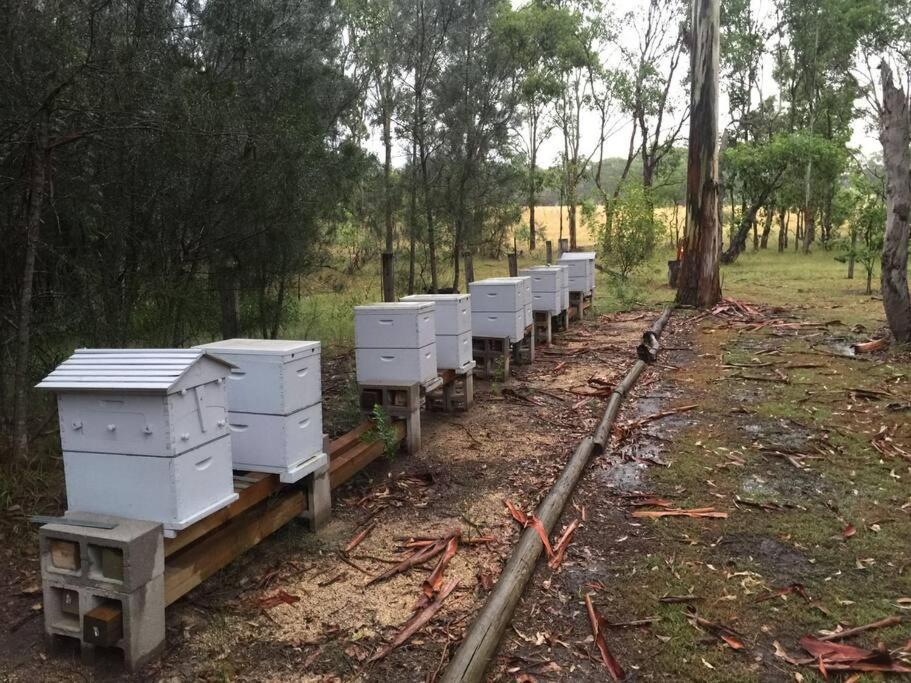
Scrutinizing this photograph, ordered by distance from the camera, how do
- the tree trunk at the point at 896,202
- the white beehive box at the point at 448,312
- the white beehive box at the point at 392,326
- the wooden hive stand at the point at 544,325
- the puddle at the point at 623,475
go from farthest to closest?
1. the wooden hive stand at the point at 544,325
2. the tree trunk at the point at 896,202
3. the white beehive box at the point at 448,312
4. the white beehive box at the point at 392,326
5. the puddle at the point at 623,475

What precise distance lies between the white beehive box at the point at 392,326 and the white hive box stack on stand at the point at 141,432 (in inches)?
89.2

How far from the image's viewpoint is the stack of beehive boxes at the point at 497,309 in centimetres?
799

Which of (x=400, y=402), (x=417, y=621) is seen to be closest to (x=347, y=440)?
(x=400, y=402)

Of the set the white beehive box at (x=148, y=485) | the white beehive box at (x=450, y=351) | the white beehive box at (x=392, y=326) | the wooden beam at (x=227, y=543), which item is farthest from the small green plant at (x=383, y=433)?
the white beehive box at (x=148, y=485)

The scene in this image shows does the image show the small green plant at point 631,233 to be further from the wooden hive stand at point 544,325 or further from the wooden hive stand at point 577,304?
the wooden hive stand at point 544,325

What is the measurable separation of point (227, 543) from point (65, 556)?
2.31ft

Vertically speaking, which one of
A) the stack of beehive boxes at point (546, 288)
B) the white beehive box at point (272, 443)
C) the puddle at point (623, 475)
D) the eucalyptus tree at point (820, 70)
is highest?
the eucalyptus tree at point (820, 70)

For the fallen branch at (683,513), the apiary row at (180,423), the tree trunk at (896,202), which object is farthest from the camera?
the tree trunk at (896,202)

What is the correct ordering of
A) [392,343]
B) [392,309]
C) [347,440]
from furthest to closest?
[392,343] → [392,309] → [347,440]

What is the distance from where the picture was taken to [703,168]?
13734 mm

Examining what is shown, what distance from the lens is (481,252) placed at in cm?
2614

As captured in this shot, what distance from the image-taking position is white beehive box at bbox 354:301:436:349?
5.15m

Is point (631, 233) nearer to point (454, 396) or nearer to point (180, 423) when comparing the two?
point (454, 396)

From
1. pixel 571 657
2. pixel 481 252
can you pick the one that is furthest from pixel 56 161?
pixel 481 252
